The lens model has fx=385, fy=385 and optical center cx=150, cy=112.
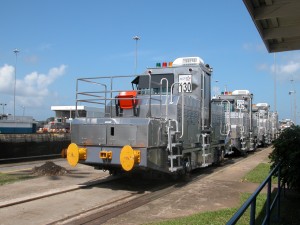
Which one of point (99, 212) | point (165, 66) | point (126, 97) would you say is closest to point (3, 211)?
point (99, 212)

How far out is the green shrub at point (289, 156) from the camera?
7.38 meters

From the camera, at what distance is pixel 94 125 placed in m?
9.52

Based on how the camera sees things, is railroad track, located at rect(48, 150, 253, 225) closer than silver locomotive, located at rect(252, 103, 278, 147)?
Yes

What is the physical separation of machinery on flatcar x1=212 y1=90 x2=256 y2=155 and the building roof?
7.90 m

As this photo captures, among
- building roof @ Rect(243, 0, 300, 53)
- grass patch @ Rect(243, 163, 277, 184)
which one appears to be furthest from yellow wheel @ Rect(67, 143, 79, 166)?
grass patch @ Rect(243, 163, 277, 184)

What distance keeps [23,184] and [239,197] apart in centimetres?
569

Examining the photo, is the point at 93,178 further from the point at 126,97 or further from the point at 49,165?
the point at 126,97

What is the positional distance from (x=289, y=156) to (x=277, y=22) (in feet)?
8.69

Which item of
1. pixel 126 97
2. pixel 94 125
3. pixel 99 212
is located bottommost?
pixel 99 212

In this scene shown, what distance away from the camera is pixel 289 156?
763 centimetres

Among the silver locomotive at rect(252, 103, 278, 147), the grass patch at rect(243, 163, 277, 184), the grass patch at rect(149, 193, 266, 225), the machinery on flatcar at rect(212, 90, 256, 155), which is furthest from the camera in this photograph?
the silver locomotive at rect(252, 103, 278, 147)

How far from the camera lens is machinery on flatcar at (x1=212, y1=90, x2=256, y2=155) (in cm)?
1836

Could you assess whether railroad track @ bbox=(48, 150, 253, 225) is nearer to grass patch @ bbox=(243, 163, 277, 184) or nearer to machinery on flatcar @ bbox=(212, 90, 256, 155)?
grass patch @ bbox=(243, 163, 277, 184)

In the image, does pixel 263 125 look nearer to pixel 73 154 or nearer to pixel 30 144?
pixel 30 144
